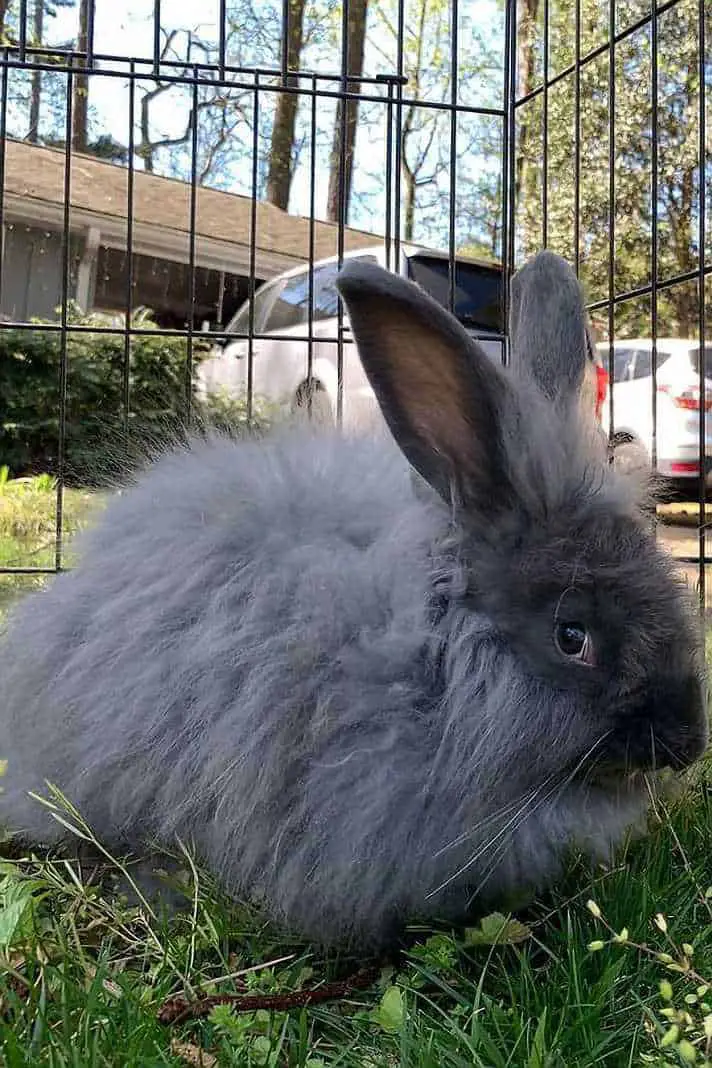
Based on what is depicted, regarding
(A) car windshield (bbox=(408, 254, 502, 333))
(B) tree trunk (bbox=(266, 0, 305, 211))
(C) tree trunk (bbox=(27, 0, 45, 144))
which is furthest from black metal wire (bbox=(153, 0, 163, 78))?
(B) tree trunk (bbox=(266, 0, 305, 211))

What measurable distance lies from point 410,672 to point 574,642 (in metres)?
0.16

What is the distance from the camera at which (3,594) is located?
7.19ft

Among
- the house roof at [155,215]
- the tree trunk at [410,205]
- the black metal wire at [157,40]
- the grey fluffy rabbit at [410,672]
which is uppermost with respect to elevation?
the tree trunk at [410,205]

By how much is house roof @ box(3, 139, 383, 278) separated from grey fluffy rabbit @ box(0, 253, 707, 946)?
4829 mm

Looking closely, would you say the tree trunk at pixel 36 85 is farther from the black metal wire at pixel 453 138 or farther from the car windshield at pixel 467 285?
the black metal wire at pixel 453 138

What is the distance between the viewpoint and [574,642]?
3.20 ft

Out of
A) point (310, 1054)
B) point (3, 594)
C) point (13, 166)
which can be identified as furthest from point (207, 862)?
point (13, 166)

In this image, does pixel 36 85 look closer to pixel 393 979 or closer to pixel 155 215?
pixel 155 215

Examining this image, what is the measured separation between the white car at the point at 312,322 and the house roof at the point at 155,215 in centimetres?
38

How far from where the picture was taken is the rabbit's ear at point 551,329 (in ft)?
3.88

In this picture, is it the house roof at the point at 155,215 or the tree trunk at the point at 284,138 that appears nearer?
the house roof at the point at 155,215

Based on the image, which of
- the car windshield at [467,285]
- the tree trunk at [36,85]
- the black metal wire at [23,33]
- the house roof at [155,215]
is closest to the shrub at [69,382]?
the house roof at [155,215]

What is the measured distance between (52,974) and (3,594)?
1.43 m

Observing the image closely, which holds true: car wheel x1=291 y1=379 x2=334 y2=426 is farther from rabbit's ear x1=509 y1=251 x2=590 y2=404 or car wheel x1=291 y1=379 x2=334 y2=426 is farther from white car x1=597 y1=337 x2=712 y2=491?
white car x1=597 y1=337 x2=712 y2=491
